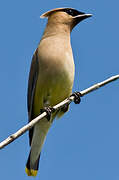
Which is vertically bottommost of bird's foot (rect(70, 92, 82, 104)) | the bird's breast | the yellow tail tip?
the yellow tail tip

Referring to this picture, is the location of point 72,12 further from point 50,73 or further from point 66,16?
point 50,73

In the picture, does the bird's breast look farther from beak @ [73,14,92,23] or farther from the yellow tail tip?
the yellow tail tip

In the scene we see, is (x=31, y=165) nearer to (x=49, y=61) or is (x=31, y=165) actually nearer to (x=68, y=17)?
(x=49, y=61)

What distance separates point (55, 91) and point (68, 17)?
170cm

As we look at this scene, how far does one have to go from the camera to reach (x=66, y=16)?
24.2 ft

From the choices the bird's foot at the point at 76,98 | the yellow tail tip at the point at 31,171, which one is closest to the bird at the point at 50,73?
the yellow tail tip at the point at 31,171

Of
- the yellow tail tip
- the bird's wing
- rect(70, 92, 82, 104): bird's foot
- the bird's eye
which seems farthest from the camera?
the bird's eye

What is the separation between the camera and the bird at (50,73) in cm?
626

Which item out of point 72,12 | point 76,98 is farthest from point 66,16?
point 76,98

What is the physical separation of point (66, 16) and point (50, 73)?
5.05ft

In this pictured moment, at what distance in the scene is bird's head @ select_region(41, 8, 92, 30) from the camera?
732 cm

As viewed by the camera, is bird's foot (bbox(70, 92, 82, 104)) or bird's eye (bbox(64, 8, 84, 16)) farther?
bird's eye (bbox(64, 8, 84, 16))

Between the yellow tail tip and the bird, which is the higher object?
the bird

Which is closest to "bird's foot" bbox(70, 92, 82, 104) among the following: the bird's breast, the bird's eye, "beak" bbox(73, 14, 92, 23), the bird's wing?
the bird's breast
